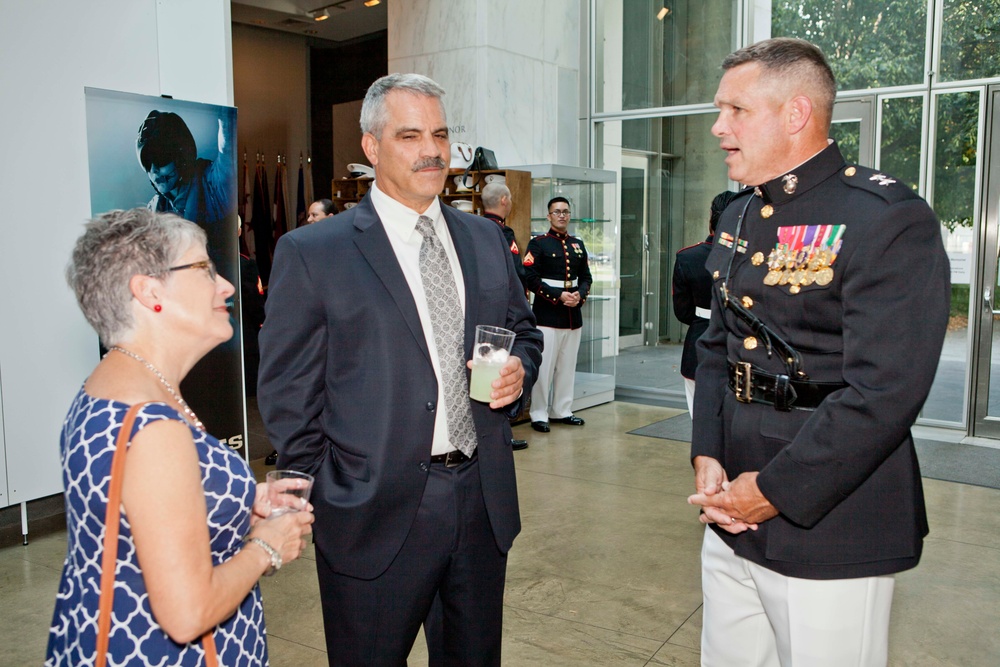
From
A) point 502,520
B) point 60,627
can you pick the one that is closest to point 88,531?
point 60,627

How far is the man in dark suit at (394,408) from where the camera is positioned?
1902 millimetres

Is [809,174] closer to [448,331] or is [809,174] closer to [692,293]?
[448,331]

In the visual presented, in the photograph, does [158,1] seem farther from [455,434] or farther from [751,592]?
[751,592]

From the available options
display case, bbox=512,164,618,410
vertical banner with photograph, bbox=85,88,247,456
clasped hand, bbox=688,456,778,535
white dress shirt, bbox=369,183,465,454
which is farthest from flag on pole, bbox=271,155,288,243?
clasped hand, bbox=688,456,778,535

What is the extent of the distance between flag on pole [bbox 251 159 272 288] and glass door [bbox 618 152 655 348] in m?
5.06

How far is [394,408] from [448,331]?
0.80 feet

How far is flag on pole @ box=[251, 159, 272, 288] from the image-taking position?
1102 cm

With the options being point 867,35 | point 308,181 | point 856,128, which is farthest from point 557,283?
point 308,181

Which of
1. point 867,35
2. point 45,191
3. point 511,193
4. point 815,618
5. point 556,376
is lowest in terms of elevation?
point 556,376

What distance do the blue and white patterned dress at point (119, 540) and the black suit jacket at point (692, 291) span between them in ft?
12.5

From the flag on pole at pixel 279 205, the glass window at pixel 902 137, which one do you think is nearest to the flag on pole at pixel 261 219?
the flag on pole at pixel 279 205

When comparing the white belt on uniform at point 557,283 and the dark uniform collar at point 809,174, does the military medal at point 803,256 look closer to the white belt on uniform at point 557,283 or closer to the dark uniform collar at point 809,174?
the dark uniform collar at point 809,174

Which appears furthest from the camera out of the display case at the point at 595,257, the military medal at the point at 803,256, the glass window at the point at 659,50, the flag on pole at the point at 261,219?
the flag on pole at the point at 261,219

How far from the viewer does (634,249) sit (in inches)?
330
